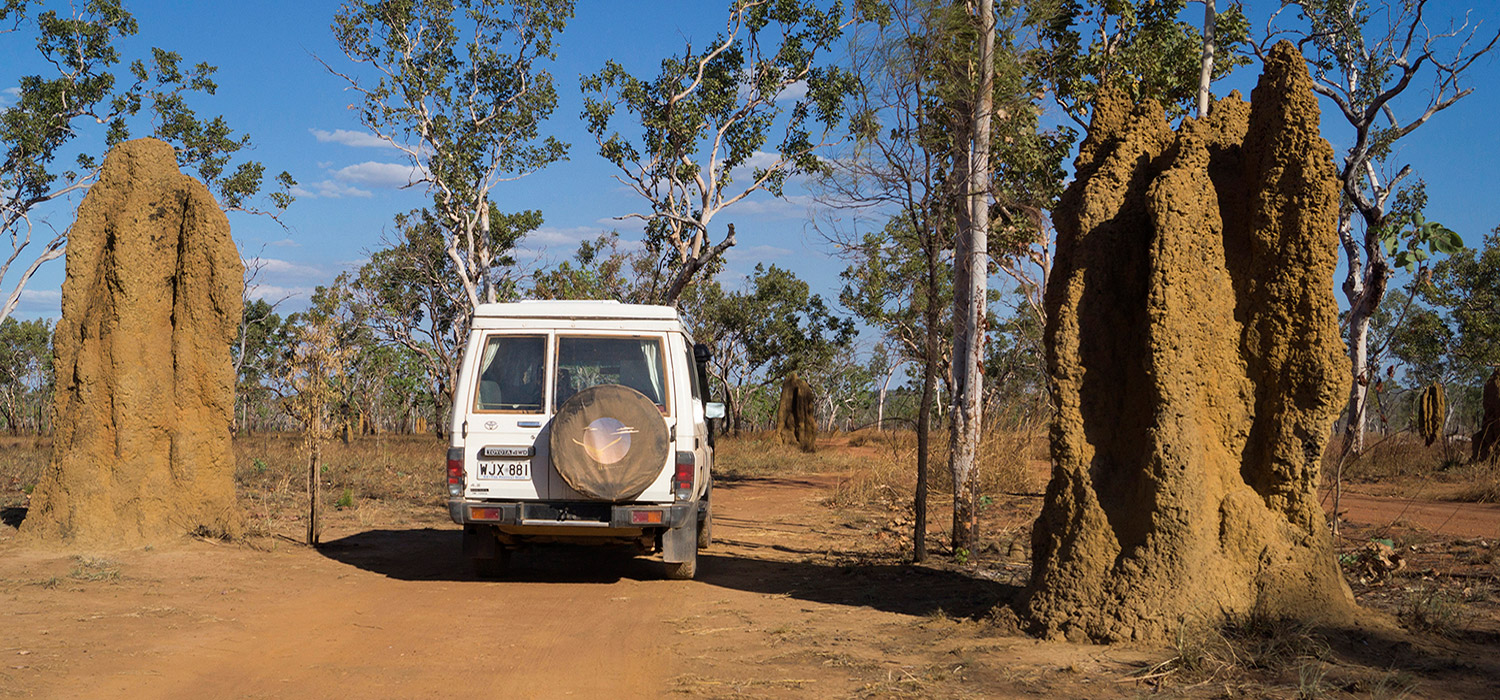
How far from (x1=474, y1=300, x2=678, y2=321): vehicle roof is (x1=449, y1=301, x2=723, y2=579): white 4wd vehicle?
0.4 inches

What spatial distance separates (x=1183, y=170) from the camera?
654cm

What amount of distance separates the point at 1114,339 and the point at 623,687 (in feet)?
12.8

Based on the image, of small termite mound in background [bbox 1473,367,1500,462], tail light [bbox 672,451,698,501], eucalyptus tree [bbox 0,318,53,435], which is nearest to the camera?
tail light [bbox 672,451,698,501]

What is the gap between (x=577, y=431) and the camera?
8.19 m

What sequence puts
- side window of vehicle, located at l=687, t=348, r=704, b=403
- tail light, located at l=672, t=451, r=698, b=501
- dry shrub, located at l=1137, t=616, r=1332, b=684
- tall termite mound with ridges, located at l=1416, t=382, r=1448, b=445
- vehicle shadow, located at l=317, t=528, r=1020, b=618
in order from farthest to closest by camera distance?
tall termite mound with ridges, located at l=1416, t=382, r=1448, b=445 < side window of vehicle, located at l=687, t=348, r=704, b=403 < tail light, located at l=672, t=451, r=698, b=501 < vehicle shadow, located at l=317, t=528, r=1020, b=618 < dry shrub, located at l=1137, t=616, r=1332, b=684

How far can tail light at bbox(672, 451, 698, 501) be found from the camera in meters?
8.53

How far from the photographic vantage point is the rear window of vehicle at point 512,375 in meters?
8.67

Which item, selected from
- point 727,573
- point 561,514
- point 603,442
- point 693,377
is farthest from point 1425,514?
point 561,514

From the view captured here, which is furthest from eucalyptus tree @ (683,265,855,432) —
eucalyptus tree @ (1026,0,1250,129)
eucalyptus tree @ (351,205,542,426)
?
eucalyptus tree @ (1026,0,1250,129)

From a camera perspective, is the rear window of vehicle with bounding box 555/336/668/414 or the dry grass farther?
the dry grass

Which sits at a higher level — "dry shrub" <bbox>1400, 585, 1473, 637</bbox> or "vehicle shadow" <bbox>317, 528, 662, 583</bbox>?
"dry shrub" <bbox>1400, 585, 1473, 637</bbox>

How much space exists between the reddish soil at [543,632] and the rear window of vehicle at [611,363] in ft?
5.94

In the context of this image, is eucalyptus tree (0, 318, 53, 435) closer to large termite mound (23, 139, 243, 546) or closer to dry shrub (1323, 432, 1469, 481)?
large termite mound (23, 139, 243, 546)

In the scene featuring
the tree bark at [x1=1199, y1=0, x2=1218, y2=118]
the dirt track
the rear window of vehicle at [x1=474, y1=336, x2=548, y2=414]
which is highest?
the tree bark at [x1=1199, y1=0, x2=1218, y2=118]
